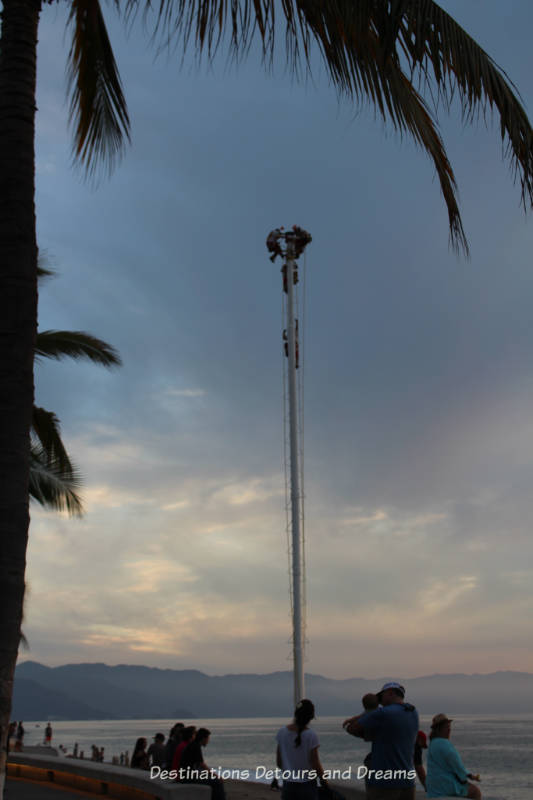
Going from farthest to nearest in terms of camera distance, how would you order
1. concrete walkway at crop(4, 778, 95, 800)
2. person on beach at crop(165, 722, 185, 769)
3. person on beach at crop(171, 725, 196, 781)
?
1. concrete walkway at crop(4, 778, 95, 800)
2. person on beach at crop(165, 722, 185, 769)
3. person on beach at crop(171, 725, 196, 781)

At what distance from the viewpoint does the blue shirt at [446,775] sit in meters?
7.07

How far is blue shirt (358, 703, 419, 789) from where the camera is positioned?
A: 6.27 metres

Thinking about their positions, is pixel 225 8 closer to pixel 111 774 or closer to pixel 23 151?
pixel 23 151

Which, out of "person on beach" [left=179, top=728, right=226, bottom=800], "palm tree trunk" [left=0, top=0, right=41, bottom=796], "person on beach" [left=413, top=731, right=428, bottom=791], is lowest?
"person on beach" [left=179, top=728, right=226, bottom=800]

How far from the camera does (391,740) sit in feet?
20.7

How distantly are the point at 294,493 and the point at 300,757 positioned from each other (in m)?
8.43

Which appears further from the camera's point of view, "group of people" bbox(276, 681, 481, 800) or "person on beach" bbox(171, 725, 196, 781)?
"person on beach" bbox(171, 725, 196, 781)

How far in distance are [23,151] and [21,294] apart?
108 centimetres

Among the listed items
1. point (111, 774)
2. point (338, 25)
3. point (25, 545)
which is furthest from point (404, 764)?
point (111, 774)

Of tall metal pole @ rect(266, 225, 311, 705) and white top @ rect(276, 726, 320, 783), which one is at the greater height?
tall metal pole @ rect(266, 225, 311, 705)

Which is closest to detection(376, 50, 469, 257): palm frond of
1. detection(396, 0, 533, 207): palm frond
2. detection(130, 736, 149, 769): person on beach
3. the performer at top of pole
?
detection(396, 0, 533, 207): palm frond

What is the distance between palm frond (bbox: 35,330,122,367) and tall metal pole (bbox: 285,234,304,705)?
3683 millimetres

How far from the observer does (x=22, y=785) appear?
50.8 feet

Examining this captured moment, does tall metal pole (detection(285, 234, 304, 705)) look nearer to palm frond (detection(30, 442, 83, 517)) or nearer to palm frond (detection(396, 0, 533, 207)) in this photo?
palm frond (detection(30, 442, 83, 517))
